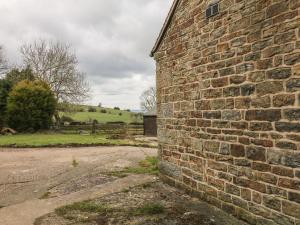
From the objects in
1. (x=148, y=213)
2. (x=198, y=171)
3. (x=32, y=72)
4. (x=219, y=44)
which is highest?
(x=32, y=72)

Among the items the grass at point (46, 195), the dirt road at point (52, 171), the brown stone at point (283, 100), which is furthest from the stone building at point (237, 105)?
the grass at point (46, 195)

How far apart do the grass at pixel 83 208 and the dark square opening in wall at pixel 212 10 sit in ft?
13.9

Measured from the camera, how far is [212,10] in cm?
668

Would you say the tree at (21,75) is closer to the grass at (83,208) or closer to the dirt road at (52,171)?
the dirt road at (52,171)

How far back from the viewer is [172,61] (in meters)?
8.40

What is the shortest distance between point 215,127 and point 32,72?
29.8m

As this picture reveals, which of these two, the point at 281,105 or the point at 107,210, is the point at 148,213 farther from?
the point at 281,105

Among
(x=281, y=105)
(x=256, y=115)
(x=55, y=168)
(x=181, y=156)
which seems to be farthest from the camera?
(x=55, y=168)

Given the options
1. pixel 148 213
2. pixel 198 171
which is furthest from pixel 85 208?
pixel 198 171

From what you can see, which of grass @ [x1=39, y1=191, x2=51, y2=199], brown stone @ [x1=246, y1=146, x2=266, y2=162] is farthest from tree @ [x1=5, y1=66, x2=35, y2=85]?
brown stone @ [x1=246, y1=146, x2=266, y2=162]

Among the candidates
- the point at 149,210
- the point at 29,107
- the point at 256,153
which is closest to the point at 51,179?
the point at 149,210

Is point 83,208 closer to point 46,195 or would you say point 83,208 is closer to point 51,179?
point 46,195

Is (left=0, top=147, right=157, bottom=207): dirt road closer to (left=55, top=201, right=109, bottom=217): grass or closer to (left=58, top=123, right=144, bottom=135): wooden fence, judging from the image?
(left=55, top=201, right=109, bottom=217): grass

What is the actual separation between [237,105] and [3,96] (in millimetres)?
24757
